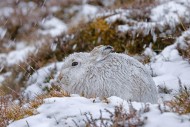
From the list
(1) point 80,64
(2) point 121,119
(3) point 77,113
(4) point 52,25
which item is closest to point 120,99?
(3) point 77,113

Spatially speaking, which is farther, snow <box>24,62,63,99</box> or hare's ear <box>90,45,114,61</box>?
snow <box>24,62,63,99</box>

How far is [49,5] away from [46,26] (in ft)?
4.73

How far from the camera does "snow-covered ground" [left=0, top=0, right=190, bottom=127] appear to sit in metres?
3.84

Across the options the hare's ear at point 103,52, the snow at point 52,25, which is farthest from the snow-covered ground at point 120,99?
the hare's ear at point 103,52

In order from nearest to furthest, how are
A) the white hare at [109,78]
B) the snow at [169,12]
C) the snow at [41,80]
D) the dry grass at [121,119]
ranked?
1. the dry grass at [121,119]
2. the white hare at [109,78]
3. the snow at [41,80]
4. the snow at [169,12]

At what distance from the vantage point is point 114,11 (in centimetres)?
948

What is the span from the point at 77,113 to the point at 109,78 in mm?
767

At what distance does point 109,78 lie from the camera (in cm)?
474

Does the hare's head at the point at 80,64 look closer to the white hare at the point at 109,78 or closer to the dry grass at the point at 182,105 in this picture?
the white hare at the point at 109,78

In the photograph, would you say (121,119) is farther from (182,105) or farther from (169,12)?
(169,12)

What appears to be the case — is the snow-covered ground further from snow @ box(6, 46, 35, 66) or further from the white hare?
the white hare

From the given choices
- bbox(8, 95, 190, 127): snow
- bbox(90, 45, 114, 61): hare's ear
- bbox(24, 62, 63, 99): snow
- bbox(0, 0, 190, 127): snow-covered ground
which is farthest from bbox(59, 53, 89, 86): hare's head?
bbox(24, 62, 63, 99): snow

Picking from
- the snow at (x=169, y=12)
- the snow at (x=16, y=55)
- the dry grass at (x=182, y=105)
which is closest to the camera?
the dry grass at (x=182, y=105)

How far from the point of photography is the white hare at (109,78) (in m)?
4.71
